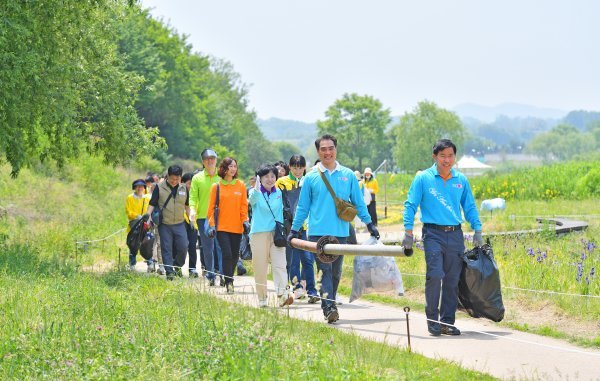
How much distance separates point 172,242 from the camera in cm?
1591

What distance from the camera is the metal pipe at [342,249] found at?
27.6ft

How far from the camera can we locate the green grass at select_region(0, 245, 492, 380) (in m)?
7.12

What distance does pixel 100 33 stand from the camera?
1927 cm

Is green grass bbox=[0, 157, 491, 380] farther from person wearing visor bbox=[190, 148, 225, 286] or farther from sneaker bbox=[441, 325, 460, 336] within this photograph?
person wearing visor bbox=[190, 148, 225, 286]

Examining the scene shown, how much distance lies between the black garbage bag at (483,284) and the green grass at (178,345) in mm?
1504

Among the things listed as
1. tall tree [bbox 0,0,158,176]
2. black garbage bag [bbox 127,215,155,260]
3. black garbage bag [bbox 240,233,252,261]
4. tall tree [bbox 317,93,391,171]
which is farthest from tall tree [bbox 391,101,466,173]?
black garbage bag [bbox 240,233,252,261]

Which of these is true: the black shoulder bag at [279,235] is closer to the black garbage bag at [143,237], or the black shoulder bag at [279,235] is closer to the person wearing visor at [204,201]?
the person wearing visor at [204,201]

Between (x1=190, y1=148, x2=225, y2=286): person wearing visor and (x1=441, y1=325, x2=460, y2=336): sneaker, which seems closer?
(x1=441, y1=325, x2=460, y2=336): sneaker

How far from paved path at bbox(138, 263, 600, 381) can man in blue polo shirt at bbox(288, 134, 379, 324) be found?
0.51 m

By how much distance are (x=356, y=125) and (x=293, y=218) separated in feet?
419

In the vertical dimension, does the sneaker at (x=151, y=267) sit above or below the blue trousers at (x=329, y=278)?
below

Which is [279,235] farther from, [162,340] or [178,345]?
[178,345]

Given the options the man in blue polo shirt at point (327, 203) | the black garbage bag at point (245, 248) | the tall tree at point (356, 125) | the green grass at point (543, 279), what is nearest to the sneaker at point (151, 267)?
the black garbage bag at point (245, 248)

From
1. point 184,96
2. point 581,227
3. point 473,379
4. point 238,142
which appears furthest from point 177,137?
point 473,379
